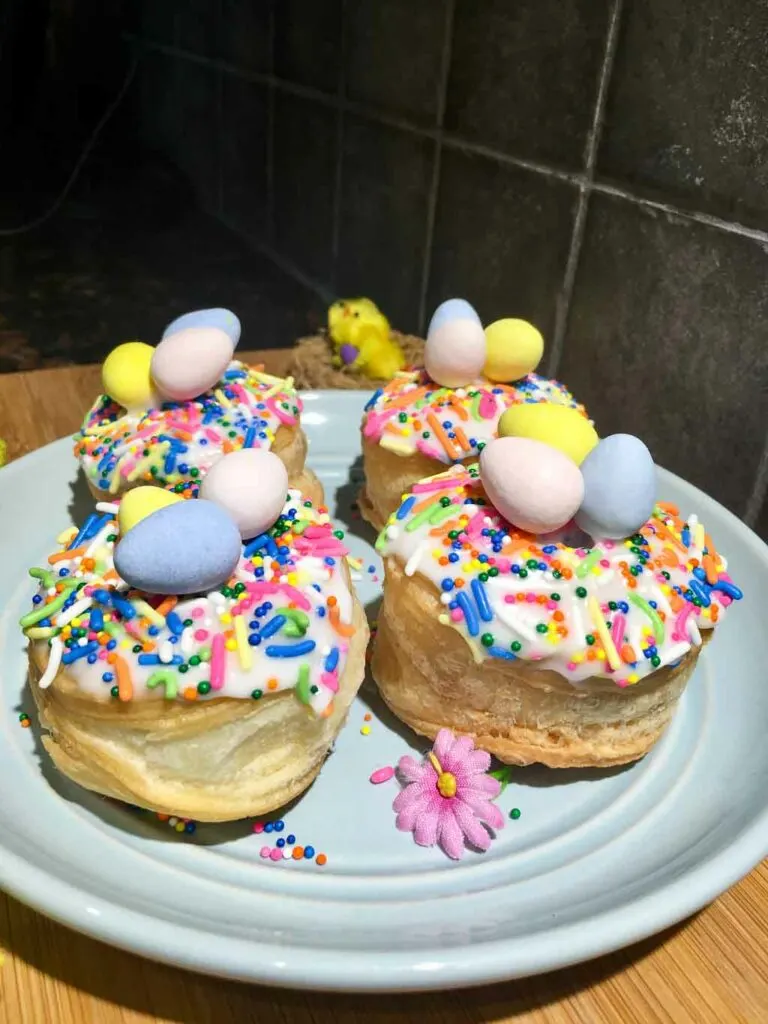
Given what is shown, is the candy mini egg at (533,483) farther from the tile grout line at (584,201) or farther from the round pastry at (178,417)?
the tile grout line at (584,201)

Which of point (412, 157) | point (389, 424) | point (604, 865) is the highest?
point (412, 157)

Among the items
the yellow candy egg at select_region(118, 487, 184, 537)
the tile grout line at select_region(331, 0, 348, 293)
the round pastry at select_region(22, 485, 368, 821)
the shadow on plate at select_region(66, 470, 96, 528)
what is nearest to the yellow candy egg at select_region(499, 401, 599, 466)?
the round pastry at select_region(22, 485, 368, 821)

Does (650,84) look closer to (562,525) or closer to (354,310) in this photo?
(354,310)

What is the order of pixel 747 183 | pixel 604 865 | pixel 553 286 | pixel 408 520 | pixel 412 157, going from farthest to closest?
1. pixel 412 157
2. pixel 553 286
3. pixel 747 183
4. pixel 408 520
5. pixel 604 865

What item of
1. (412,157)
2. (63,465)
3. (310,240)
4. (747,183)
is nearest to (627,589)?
(747,183)

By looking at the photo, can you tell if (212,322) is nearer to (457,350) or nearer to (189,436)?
(189,436)

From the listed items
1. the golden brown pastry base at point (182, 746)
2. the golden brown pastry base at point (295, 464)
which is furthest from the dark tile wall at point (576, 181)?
the golden brown pastry base at point (182, 746)

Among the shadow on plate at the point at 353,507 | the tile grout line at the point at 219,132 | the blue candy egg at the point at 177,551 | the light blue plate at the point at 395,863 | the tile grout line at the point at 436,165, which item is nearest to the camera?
the light blue plate at the point at 395,863
